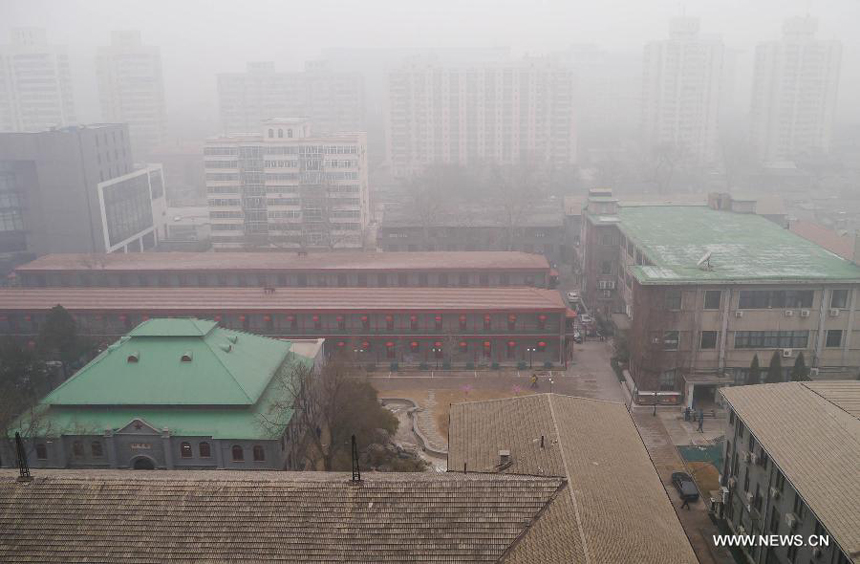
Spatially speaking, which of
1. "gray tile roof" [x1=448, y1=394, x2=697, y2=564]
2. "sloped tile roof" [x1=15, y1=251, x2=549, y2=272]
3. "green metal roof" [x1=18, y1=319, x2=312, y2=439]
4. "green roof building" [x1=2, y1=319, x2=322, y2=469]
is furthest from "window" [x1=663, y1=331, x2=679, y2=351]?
"green metal roof" [x1=18, y1=319, x2=312, y2=439]

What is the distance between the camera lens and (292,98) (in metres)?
151

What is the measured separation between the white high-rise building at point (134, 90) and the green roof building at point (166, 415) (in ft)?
389

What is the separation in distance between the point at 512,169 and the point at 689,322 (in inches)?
2478

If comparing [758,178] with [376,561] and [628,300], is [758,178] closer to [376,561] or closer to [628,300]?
Result: [628,300]

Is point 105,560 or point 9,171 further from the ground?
point 9,171

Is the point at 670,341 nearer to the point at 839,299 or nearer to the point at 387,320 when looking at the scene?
the point at 839,299

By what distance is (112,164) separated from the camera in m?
69.9

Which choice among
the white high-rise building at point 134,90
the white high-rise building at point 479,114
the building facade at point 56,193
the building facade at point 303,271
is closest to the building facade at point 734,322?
the building facade at point 303,271

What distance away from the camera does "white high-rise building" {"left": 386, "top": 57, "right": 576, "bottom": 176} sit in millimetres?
112688

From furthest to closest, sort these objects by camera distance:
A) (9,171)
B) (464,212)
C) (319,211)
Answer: (464,212), (319,211), (9,171)

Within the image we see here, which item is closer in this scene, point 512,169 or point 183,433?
point 183,433

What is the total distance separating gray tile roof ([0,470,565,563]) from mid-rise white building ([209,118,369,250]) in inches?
2143

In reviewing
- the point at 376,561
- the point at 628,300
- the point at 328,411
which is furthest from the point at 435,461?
the point at 628,300

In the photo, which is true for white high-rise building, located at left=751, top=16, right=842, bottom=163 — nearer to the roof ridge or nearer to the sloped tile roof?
the sloped tile roof
